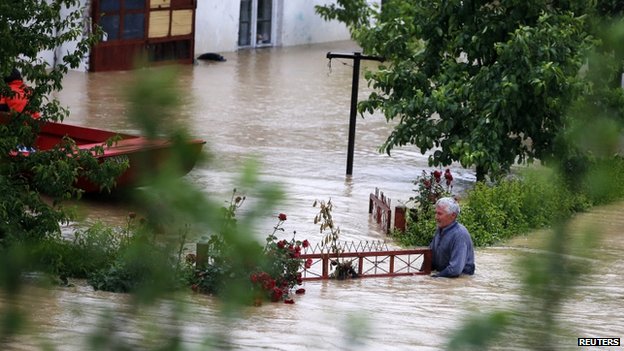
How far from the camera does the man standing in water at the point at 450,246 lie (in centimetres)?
1270

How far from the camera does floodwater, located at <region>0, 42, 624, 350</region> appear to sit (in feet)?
7.57

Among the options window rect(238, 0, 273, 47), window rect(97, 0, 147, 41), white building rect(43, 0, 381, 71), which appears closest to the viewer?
white building rect(43, 0, 381, 71)

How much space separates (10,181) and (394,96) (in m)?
8.21

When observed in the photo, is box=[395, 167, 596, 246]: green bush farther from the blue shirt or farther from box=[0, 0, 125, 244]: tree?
box=[0, 0, 125, 244]: tree

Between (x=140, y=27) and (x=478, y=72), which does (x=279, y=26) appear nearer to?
(x=140, y=27)

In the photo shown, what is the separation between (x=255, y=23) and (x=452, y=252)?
77.8 ft

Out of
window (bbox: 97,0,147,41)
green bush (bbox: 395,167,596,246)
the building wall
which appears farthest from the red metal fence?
the building wall

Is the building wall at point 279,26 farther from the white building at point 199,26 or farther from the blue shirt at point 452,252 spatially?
the blue shirt at point 452,252

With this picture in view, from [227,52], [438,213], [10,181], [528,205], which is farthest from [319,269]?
[227,52]

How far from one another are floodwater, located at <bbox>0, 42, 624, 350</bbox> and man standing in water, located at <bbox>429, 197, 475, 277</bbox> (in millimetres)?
136

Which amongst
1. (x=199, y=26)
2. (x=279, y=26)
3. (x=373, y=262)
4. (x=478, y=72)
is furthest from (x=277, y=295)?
(x=279, y=26)

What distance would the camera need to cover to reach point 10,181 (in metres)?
10.7

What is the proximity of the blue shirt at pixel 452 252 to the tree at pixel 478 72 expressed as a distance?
3786 millimetres

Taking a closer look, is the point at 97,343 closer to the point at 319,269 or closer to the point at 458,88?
the point at 319,269
